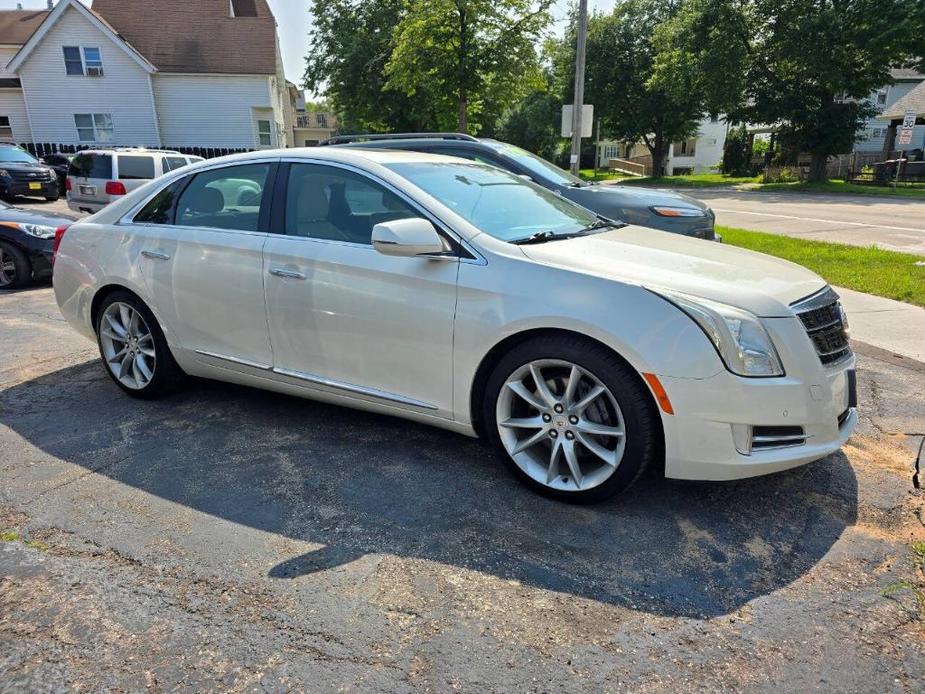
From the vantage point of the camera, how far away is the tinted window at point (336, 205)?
3.67 m

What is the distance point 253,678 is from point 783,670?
1732 millimetres

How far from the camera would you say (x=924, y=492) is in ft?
11.1

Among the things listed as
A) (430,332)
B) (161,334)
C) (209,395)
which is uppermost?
(430,332)

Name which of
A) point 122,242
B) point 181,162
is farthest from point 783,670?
point 181,162

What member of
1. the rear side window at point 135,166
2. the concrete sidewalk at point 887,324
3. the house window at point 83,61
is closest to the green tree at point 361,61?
the house window at point 83,61

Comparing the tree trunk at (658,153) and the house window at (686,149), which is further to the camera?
the house window at (686,149)

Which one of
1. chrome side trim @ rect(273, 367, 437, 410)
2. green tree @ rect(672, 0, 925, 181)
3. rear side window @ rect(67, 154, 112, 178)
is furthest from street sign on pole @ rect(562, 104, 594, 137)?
green tree @ rect(672, 0, 925, 181)

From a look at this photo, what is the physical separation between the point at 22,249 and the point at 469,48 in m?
14.3

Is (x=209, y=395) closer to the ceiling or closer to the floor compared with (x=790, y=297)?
closer to the floor

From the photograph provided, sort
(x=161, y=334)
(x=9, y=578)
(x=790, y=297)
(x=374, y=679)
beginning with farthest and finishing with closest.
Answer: (x=161, y=334) < (x=790, y=297) < (x=9, y=578) < (x=374, y=679)

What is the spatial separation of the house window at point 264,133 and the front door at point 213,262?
30.3 meters

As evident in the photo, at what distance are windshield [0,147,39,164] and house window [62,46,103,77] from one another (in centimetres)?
1200

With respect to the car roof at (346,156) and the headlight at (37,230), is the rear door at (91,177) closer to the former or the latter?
the headlight at (37,230)

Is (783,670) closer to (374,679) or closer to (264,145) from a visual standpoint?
(374,679)
